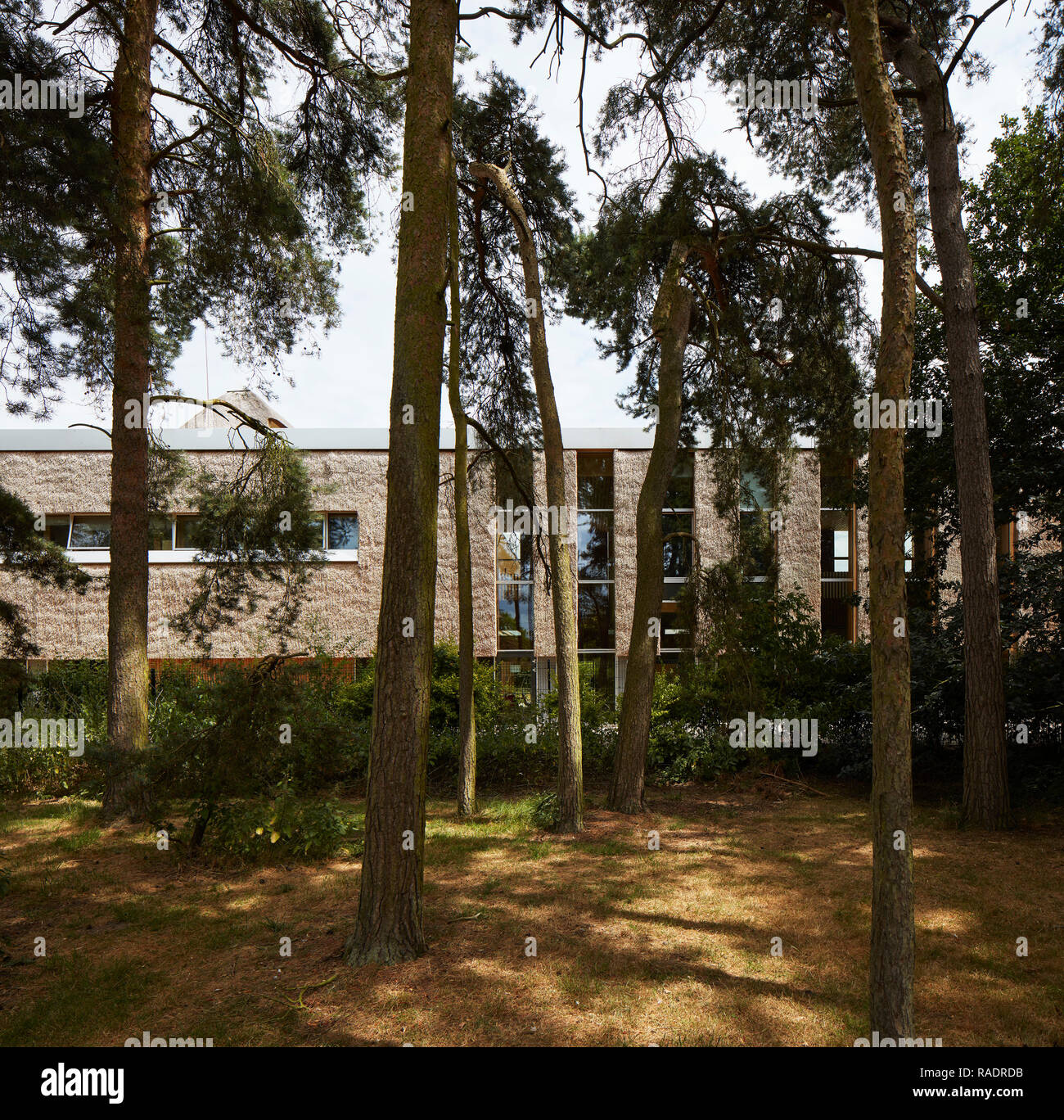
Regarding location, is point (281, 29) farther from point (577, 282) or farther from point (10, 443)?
point (10, 443)

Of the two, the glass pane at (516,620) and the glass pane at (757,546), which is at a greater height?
the glass pane at (757,546)

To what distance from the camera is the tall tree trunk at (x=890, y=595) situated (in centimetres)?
389

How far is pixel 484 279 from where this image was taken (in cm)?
1093

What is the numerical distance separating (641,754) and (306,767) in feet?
14.5

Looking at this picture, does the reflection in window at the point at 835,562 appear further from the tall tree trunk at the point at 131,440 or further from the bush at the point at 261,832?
the tall tree trunk at the point at 131,440

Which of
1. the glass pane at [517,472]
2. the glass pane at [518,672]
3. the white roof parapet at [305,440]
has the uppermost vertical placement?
the white roof parapet at [305,440]

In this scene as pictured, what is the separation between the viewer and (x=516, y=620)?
2080 centimetres

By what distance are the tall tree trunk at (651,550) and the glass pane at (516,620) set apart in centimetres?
1041

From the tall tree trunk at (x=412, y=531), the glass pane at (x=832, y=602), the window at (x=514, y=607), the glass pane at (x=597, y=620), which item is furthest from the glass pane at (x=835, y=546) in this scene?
the tall tree trunk at (x=412, y=531)

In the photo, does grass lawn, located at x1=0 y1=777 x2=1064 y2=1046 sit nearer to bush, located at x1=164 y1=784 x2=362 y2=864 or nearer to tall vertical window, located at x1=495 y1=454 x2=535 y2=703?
bush, located at x1=164 y1=784 x2=362 y2=864

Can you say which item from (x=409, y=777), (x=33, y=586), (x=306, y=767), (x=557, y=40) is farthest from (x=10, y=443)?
(x=409, y=777)
